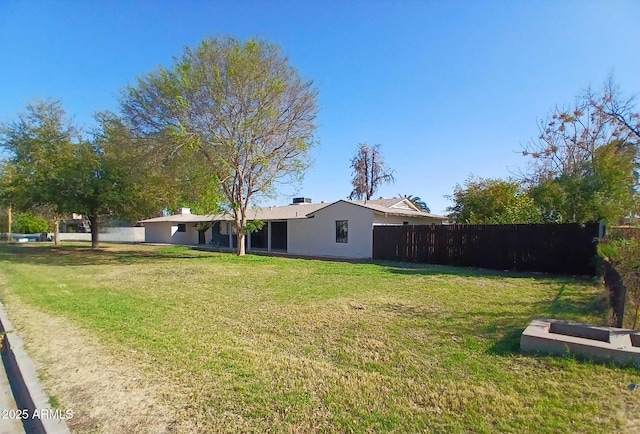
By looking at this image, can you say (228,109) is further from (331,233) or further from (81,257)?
(81,257)

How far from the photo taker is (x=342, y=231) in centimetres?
1966

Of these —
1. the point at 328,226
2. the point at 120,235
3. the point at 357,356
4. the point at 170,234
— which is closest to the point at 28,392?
the point at 357,356

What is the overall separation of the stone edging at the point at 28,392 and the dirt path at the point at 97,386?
7cm

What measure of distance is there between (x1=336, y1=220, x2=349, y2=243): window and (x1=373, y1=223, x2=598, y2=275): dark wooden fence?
2716 millimetres

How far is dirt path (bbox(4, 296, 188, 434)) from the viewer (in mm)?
2766

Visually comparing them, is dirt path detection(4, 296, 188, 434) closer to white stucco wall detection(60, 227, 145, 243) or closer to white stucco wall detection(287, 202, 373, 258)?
white stucco wall detection(287, 202, 373, 258)

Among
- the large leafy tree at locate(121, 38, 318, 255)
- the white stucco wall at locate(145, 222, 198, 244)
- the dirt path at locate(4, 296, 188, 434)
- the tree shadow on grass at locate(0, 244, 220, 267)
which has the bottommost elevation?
the tree shadow on grass at locate(0, 244, 220, 267)

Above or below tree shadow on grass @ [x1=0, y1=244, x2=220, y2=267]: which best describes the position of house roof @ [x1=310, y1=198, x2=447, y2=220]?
above

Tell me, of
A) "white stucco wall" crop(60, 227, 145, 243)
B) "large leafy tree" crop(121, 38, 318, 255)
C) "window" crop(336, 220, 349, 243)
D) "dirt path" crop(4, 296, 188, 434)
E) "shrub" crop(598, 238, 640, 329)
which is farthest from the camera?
"white stucco wall" crop(60, 227, 145, 243)

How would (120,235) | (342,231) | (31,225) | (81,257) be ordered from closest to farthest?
(81,257) < (342,231) < (120,235) < (31,225)

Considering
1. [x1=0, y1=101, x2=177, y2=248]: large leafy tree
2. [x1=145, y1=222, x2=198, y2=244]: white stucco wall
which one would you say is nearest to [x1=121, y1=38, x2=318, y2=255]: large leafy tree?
[x1=0, y1=101, x2=177, y2=248]: large leafy tree

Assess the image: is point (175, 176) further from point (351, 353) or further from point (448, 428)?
point (448, 428)

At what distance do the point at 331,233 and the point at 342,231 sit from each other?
82 cm

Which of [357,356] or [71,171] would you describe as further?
[71,171]
